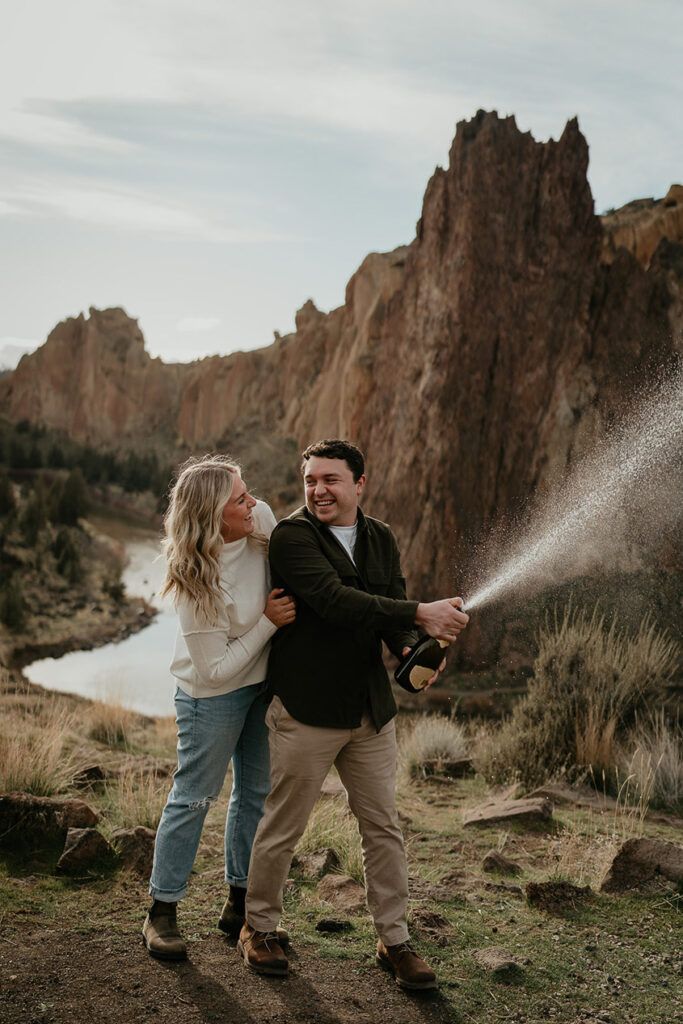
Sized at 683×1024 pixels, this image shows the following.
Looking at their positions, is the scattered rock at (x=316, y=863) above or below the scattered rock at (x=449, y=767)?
above

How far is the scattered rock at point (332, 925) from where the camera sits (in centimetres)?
361

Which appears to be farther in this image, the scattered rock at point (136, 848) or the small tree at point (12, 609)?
the small tree at point (12, 609)

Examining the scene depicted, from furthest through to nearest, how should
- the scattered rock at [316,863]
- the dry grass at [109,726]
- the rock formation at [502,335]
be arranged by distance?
the rock formation at [502,335]
the dry grass at [109,726]
the scattered rock at [316,863]

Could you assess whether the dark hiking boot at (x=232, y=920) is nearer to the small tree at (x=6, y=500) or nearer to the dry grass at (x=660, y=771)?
the dry grass at (x=660, y=771)

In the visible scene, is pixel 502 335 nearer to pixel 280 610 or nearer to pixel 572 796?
pixel 572 796

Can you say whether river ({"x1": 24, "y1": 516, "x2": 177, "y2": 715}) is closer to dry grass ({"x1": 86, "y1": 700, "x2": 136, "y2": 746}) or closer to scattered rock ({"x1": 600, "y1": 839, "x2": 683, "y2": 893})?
dry grass ({"x1": 86, "y1": 700, "x2": 136, "y2": 746})

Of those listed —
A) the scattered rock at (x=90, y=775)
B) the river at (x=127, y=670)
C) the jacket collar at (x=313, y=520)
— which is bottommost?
the river at (x=127, y=670)

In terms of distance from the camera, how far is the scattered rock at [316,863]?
4321 millimetres

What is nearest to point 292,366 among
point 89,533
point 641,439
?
point 89,533

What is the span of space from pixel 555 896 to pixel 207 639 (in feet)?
7.16

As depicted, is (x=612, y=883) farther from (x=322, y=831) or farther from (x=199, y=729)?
(x=199, y=729)

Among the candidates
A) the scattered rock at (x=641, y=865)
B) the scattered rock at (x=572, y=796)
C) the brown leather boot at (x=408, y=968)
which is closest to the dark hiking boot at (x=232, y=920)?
the brown leather boot at (x=408, y=968)

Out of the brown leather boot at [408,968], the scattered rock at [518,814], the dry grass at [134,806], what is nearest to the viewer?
the brown leather boot at [408,968]

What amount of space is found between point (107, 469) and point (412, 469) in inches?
1720
